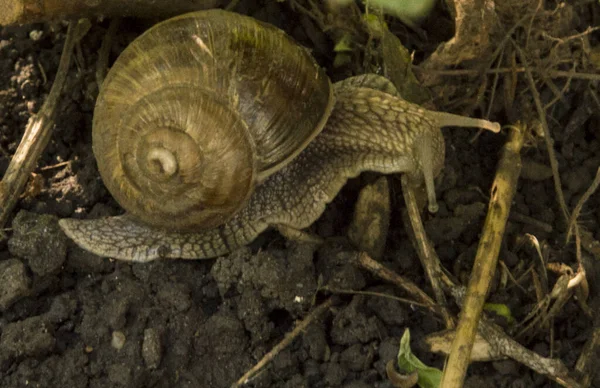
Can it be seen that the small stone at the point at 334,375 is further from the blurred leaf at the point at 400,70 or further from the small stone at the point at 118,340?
the blurred leaf at the point at 400,70

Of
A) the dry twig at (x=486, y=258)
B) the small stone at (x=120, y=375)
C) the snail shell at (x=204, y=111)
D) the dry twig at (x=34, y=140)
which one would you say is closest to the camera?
the dry twig at (x=486, y=258)

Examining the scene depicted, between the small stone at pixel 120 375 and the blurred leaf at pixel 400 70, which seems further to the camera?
the blurred leaf at pixel 400 70

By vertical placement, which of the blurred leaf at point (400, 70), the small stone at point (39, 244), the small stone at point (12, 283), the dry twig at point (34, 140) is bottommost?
the small stone at point (12, 283)

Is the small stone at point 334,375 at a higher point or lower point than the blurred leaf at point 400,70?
lower

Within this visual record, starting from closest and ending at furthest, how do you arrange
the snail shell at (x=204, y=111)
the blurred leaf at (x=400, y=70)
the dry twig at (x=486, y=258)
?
the dry twig at (x=486, y=258)
the snail shell at (x=204, y=111)
the blurred leaf at (x=400, y=70)

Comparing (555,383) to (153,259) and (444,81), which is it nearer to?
(444,81)

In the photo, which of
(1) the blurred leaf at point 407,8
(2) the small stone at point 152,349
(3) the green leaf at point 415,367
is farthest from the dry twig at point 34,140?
(3) the green leaf at point 415,367

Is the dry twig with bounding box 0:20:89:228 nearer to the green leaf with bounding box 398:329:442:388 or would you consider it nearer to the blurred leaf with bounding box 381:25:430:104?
the blurred leaf with bounding box 381:25:430:104

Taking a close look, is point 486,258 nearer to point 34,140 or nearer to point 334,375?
point 334,375

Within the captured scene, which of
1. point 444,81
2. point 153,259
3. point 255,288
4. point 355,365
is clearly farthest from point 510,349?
point 153,259
